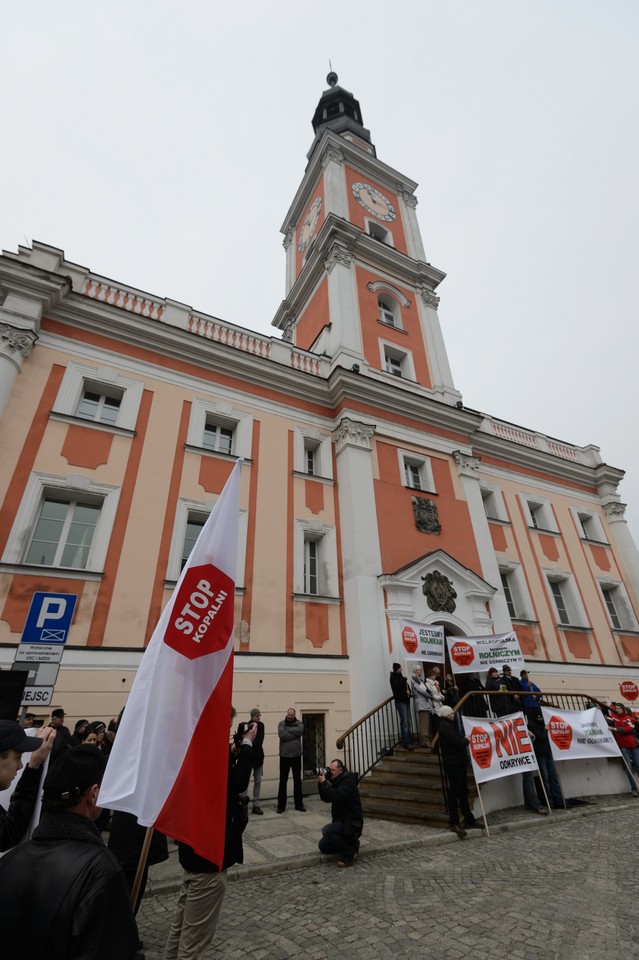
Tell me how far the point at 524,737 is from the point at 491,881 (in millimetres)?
4232

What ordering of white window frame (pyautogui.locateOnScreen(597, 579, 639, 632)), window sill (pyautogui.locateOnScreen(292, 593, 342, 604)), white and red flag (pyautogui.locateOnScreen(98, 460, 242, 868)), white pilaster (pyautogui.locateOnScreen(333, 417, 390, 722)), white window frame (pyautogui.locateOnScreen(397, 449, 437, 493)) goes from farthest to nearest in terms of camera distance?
white window frame (pyautogui.locateOnScreen(597, 579, 639, 632)) < white window frame (pyautogui.locateOnScreen(397, 449, 437, 493)) < window sill (pyautogui.locateOnScreen(292, 593, 342, 604)) < white pilaster (pyautogui.locateOnScreen(333, 417, 390, 722)) < white and red flag (pyautogui.locateOnScreen(98, 460, 242, 868))

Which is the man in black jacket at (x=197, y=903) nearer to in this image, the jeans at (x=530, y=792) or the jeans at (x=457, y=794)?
the jeans at (x=457, y=794)

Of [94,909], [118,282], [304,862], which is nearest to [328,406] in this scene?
[118,282]

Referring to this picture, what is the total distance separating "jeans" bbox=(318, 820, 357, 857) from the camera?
5969 mm

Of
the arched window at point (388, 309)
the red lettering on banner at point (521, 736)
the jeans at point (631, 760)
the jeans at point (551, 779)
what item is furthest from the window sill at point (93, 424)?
the jeans at point (631, 760)

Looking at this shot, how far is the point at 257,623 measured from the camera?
1176cm

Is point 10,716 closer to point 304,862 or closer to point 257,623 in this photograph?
point 304,862

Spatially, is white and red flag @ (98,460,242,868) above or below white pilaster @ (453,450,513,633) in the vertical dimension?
below

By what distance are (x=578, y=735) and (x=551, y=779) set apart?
1.26m

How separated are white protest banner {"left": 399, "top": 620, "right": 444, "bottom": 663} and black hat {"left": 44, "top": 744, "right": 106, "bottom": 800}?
11.2 m

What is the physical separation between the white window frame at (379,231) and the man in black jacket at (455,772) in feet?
71.1

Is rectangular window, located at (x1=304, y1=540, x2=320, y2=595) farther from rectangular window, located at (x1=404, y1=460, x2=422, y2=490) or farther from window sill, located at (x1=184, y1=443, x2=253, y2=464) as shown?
rectangular window, located at (x1=404, y1=460, x2=422, y2=490)

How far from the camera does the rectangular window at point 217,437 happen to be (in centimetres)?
1401

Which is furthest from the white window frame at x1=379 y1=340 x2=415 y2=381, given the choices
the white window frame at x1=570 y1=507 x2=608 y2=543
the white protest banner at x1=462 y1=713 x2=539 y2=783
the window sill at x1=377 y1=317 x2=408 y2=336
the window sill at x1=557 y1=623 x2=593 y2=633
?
the white protest banner at x1=462 y1=713 x2=539 y2=783
